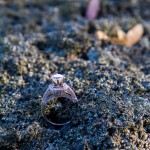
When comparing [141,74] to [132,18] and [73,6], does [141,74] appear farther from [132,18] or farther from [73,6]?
[73,6]

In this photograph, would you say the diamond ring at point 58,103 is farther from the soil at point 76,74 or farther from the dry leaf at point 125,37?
the dry leaf at point 125,37

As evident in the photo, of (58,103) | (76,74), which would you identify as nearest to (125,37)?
(76,74)

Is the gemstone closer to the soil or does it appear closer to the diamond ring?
the diamond ring

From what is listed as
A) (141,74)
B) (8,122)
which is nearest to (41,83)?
(8,122)

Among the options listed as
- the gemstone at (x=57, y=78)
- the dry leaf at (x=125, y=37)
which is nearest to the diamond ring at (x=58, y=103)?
the gemstone at (x=57, y=78)

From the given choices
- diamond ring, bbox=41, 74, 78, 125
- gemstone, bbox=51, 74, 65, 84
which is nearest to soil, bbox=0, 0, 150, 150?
diamond ring, bbox=41, 74, 78, 125

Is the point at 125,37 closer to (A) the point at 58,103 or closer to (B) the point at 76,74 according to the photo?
(B) the point at 76,74
